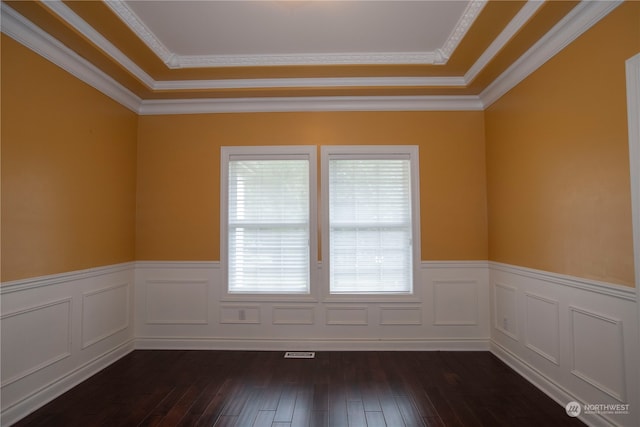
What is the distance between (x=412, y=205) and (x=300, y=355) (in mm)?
2033

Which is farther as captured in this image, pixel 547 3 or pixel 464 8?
pixel 464 8

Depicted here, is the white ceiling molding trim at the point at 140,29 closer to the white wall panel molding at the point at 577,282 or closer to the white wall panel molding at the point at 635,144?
the white wall panel molding at the point at 635,144

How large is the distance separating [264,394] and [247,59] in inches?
118

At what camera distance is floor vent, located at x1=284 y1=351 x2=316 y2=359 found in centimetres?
348

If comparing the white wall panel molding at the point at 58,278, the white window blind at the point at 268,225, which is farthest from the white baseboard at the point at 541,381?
the white wall panel molding at the point at 58,278

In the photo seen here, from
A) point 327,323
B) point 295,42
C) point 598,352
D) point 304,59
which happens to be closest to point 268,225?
point 327,323

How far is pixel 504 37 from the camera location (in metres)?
2.72

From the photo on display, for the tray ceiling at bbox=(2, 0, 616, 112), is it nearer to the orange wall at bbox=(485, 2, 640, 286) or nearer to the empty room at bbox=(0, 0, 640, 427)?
the empty room at bbox=(0, 0, 640, 427)

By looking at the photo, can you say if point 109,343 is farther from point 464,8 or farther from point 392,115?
point 464,8

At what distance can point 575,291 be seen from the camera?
2.45 meters

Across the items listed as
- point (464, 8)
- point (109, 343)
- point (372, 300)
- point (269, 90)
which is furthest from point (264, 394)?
point (464, 8)

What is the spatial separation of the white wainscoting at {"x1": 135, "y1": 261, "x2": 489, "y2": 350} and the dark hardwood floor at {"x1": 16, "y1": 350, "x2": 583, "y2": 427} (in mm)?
185

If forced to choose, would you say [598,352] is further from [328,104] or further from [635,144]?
[328,104]

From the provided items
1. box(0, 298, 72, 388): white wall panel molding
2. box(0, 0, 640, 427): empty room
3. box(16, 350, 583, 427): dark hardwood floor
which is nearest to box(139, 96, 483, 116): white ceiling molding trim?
box(0, 0, 640, 427): empty room
